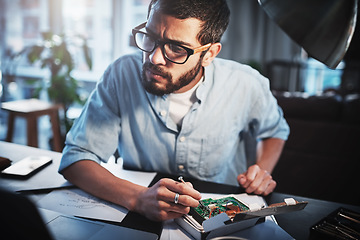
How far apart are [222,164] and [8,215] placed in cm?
94

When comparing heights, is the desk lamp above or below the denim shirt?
above

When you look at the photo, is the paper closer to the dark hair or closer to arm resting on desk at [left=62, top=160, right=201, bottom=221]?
arm resting on desk at [left=62, top=160, right=201, bottom=221]

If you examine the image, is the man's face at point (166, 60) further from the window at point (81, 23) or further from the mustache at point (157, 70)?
the window at point (81, 23)

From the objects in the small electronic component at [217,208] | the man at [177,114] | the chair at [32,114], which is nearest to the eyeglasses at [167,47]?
the man at [177,114]

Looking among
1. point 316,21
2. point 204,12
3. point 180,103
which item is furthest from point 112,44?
point 316,21

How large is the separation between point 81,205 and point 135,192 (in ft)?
0.46

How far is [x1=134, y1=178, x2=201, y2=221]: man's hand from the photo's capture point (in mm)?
676

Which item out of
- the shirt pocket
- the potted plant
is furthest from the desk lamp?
the potted plant

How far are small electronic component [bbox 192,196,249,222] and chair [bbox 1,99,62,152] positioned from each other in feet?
7.93

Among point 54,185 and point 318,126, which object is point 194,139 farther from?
point 318,126

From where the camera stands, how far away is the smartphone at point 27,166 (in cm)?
90

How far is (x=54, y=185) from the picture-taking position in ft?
2.85

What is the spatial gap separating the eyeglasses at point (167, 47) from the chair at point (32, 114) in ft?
6.86

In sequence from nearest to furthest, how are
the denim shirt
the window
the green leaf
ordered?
1. the denim shirt
2. the green leaf
3. the window
